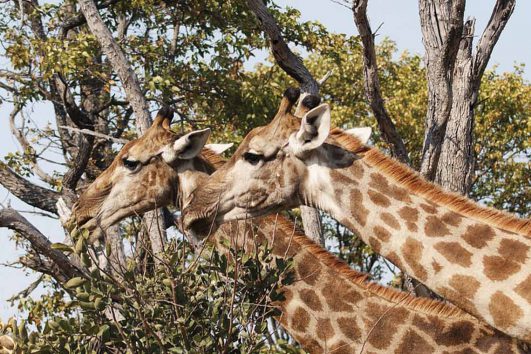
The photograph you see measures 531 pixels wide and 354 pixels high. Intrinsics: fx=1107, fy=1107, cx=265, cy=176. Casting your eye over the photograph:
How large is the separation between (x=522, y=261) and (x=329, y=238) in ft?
61.7

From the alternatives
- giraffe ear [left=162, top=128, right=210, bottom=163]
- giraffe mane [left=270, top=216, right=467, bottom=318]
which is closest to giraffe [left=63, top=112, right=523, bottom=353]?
giraffe mane [left=270, top=216, right=467, bottom=318]

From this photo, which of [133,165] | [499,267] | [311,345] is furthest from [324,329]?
[133,165]

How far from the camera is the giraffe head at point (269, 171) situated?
8.33 m

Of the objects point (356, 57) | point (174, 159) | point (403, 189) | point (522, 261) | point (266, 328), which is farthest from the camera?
point (356, 57)

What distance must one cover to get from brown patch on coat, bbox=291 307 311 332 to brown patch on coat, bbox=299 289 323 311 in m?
0.07

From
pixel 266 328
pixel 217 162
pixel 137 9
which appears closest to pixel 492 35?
pixel 217 162

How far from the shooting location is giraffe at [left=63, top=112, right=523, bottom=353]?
8.00 meters

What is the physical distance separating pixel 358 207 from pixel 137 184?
137 inches

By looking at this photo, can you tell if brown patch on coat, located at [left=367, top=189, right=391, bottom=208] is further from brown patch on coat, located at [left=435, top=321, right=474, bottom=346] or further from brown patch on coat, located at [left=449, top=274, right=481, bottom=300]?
brown patch on coat, located at [left=435, top=321, right=474, bottom=346]

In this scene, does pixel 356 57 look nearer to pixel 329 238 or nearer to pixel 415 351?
pixel 329 238

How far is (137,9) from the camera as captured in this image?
18797 millimetres

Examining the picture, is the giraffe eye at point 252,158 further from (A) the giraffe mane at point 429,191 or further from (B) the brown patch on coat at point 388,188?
(B) the brown patch on coat at point 388,188

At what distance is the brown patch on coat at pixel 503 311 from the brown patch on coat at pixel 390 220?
0.95 metres

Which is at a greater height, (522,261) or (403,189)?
(403,189)
